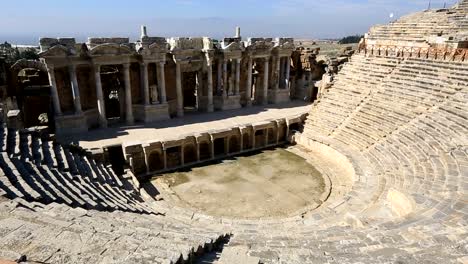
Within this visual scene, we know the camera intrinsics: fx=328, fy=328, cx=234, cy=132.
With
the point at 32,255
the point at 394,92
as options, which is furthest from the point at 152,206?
the point at 394,92

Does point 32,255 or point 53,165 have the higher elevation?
point 32,255

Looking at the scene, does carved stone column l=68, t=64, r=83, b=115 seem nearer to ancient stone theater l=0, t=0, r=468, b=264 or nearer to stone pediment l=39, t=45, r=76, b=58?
ancient stone theater l=0, t=0, r=468, b=264

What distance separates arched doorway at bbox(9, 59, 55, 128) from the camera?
17.8 m

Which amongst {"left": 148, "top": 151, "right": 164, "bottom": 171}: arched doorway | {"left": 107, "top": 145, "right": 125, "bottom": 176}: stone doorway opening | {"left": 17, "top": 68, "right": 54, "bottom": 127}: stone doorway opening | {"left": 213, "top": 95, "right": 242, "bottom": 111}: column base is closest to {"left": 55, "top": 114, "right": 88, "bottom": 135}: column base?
{"left": 17, "top": 68, "right": 54, "bottom": 127}: stone doorway opening

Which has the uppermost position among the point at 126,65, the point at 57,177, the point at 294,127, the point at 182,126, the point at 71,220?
the point at 126,65

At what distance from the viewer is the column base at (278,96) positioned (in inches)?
1015

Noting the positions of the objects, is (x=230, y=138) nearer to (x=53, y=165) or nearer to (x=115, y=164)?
(x=115, y=164)

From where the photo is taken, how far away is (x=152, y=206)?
39.4ft

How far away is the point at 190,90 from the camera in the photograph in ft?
83.4

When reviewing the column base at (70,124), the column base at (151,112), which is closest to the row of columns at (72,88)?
the column base at (70,124)

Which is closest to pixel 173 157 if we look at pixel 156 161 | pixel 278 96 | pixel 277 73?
pixel 156 161

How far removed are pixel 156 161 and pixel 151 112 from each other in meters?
4.61

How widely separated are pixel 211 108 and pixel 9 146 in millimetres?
13120

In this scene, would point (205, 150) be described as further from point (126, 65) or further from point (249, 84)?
point (249, 84)
